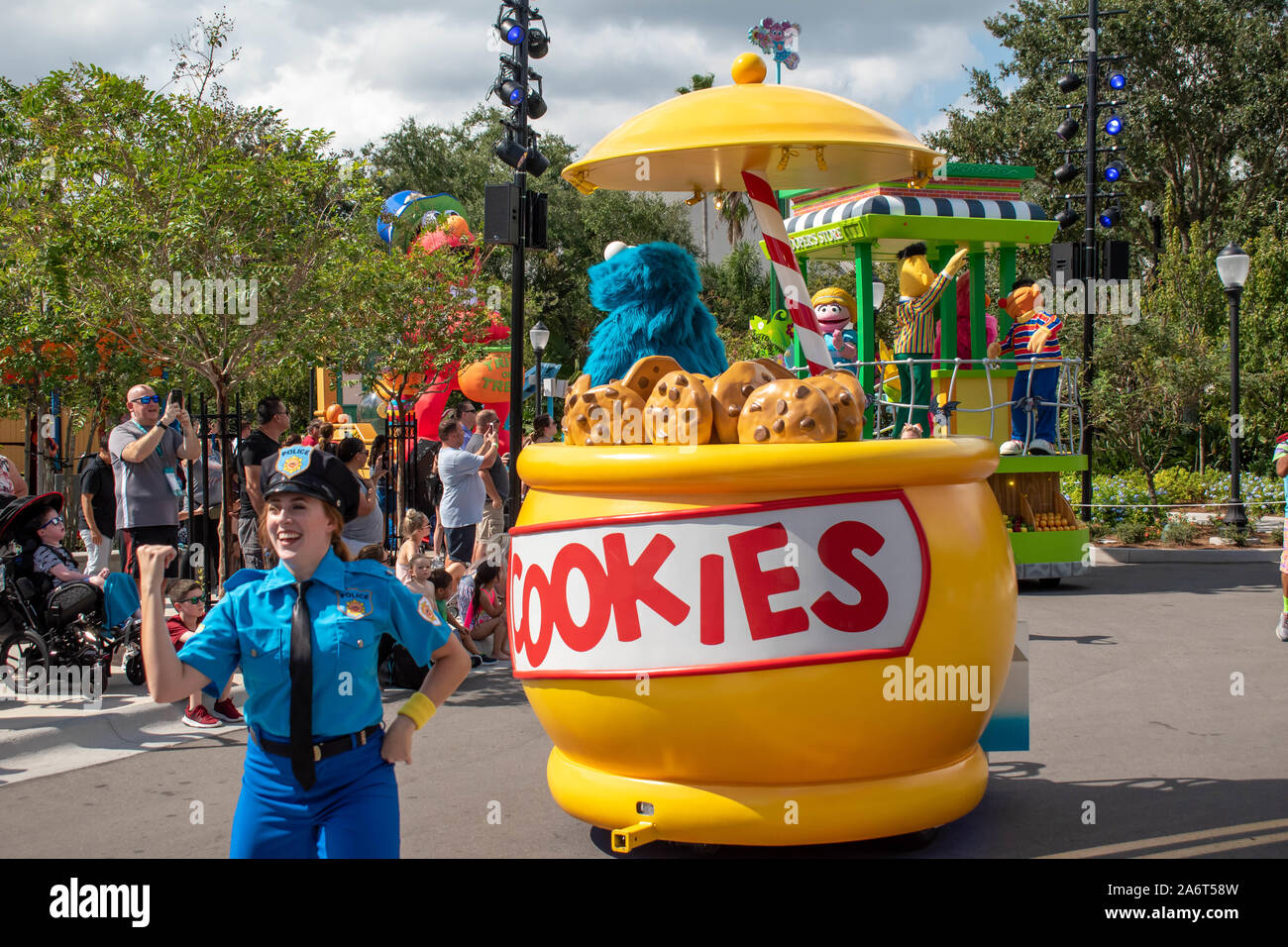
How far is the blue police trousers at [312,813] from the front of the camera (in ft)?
9.60

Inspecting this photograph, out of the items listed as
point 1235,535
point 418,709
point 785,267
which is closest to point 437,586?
point 785,267

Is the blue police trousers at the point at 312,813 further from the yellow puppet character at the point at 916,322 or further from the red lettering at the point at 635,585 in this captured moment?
the yellow puppet character at the point at 916,322

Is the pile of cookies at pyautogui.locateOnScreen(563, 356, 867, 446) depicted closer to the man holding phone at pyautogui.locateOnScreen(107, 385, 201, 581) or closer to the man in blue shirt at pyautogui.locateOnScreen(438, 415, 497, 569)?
the man holding phone at pyautogui.locateOnScreen(107, 385, 201, 581)

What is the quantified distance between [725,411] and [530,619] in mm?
1078

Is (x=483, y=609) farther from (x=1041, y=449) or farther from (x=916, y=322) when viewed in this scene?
(x=1041, y=449)

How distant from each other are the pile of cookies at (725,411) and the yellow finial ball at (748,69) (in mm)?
1332

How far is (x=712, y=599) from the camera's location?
157 inches

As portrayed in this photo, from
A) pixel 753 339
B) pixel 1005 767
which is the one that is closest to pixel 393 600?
pixel 1005 767

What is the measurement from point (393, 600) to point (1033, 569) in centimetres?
993

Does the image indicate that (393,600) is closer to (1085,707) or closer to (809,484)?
(809,484)

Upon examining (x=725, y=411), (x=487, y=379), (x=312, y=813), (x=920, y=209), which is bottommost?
(x=312, y=813)

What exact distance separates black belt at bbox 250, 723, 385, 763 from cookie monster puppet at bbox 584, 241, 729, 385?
340 centimetres

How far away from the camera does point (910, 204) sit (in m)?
11.7

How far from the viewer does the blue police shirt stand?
2.99m
